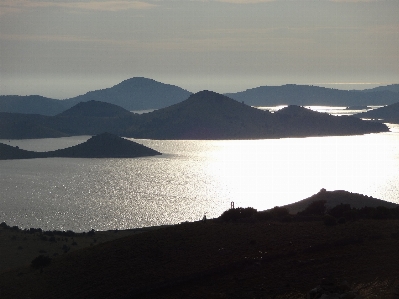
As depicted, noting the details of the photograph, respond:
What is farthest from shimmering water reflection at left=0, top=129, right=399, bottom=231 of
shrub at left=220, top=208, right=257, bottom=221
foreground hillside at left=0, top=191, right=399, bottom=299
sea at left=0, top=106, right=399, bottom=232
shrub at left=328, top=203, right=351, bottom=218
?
shrub at left=328, top=203, right=351, bottom=218

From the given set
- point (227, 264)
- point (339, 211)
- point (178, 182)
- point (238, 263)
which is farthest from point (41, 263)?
point (178, 182)

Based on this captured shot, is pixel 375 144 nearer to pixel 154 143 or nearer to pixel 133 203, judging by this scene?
pixel 154 143

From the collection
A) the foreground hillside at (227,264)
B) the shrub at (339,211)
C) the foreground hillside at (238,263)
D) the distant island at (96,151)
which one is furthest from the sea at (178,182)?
the shrub at (339,211)

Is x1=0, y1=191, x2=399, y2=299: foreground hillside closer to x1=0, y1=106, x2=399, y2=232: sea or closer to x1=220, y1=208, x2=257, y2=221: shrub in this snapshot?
x1=220, y1=208, x2=257, y2=221: shrub

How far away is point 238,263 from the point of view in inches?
1097

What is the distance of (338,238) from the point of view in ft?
97.4

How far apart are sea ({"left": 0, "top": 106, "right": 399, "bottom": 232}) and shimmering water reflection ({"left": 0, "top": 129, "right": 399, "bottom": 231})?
0.45 ft

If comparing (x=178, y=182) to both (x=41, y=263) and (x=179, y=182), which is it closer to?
(x=179, y=182)

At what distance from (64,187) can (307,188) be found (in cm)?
4376

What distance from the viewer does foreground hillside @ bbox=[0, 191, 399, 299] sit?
81.4ft

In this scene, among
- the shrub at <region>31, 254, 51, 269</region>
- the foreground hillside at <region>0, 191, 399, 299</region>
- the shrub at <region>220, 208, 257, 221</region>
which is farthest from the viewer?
the shrub at <region>220, 208, 257, 221</region>

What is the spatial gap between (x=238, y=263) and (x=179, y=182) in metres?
84.6

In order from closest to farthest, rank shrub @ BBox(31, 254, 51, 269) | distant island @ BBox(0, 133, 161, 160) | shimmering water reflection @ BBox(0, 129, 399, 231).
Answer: shrub @ BBox(31, 254, 51, 269), shimmering water reflection @ BBox(0, 129, 399, 231), distant island @ BBox(0, 133, 161, 160)

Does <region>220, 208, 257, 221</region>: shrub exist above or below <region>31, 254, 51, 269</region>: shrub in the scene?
above
